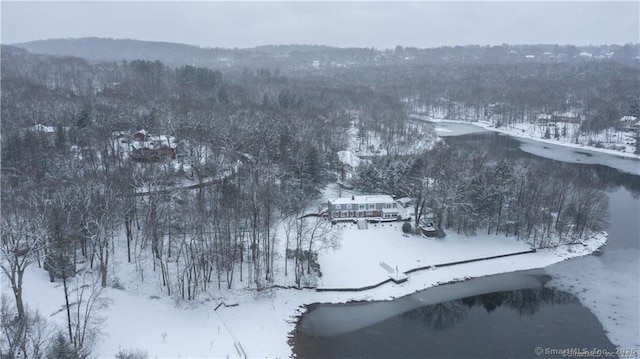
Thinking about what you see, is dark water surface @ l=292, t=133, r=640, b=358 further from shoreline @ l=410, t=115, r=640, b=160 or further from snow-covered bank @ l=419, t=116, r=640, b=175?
shoreline @ l=410, t=115, r=640, b=160

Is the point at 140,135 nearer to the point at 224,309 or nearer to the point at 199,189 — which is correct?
the point at 199,189

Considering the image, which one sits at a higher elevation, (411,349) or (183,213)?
(183,213)

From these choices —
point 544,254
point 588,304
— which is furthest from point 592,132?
point 588,304

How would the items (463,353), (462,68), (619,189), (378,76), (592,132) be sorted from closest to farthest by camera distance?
(463,353), (619,189), (592,132), (378,76), (462,68)

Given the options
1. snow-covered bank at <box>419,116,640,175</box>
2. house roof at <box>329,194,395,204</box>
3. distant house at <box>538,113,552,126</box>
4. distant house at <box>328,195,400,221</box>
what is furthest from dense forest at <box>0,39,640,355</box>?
distant house at <box>538,113,552,126</box>

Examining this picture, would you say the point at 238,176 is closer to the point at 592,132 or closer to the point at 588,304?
the point at 588,304

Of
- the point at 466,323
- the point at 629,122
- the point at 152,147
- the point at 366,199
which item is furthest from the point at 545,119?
the point at 152,147
